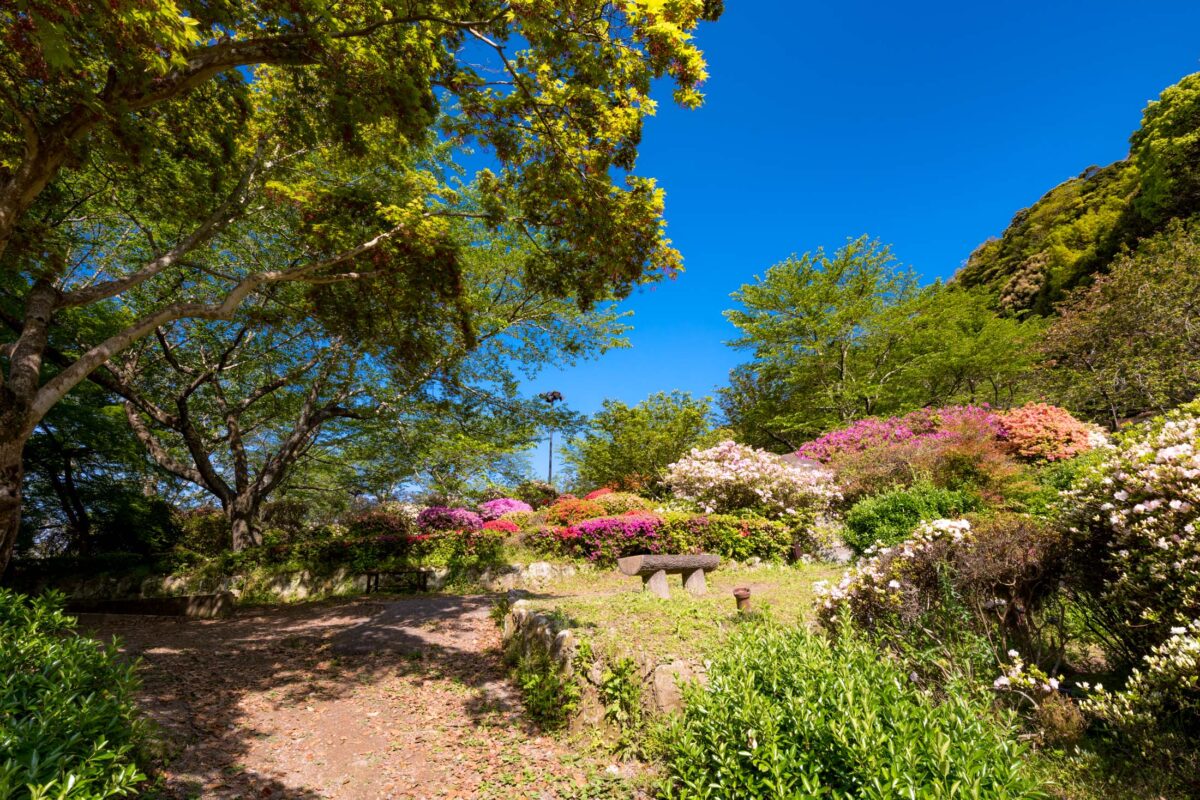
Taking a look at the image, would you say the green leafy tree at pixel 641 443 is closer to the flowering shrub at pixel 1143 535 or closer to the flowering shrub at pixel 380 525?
the flowering shrub at pixel 380 525

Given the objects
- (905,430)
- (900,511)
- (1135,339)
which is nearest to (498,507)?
(900,511)

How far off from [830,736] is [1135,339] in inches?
742

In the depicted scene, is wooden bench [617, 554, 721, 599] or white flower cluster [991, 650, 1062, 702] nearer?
white flower cluster [991, 650, 1062, 702]

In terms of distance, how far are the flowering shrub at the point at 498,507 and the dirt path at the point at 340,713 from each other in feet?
27.0

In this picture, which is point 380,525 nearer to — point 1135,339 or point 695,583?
point 695,583

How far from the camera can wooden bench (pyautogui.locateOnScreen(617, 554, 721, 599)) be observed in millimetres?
7637

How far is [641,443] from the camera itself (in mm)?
17422

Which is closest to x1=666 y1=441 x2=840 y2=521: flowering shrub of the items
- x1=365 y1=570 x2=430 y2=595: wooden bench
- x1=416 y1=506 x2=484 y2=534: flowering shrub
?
x1=416 y1=506 x2=484 y2=534: flowering shrub

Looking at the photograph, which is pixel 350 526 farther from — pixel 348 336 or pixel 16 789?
pixel 16 789

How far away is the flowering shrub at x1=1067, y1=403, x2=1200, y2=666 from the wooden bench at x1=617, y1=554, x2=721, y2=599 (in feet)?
16.3

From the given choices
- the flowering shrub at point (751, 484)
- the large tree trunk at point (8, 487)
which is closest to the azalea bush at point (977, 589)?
the large tree trunk at point (8, 487)

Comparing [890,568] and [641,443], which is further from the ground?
[641,443]

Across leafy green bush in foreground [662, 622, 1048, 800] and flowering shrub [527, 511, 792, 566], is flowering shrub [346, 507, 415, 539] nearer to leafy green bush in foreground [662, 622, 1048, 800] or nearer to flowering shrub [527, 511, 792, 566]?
flowering shrub [527, 511, 792, 566]

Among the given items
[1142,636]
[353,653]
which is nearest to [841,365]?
→ [1142,636]
